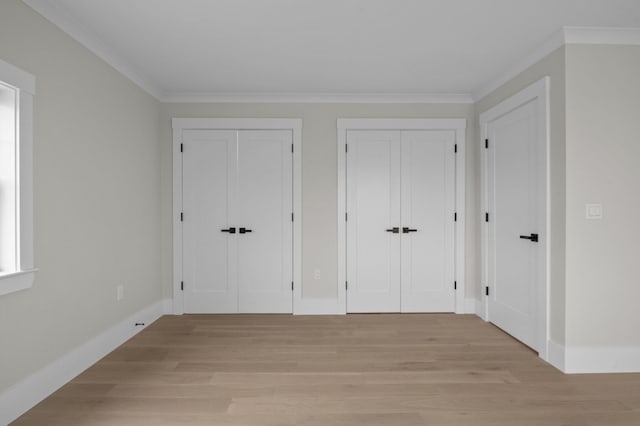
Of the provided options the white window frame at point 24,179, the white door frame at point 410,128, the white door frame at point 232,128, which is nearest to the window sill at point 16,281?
the white window frame at point 24,179

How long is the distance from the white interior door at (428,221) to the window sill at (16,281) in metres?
3.41

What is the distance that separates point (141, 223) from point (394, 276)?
2851 mm

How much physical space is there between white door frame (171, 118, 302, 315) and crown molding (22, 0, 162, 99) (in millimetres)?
646

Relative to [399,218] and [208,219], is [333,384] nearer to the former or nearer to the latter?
[399,218]

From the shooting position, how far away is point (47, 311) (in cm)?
231

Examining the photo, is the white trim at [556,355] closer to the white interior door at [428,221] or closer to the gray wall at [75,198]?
the white interior door at [428,221]

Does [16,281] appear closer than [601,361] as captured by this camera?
Yes

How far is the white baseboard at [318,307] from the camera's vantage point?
415 centimetres

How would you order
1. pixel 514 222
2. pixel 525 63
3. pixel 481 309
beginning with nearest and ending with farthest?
pixel 525 63 → pixel 514 222 → pixel 481 309

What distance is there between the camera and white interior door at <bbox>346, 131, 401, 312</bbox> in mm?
4164

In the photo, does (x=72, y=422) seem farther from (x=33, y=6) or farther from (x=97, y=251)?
(x=33, y=6)

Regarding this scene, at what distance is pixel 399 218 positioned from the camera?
4.17m

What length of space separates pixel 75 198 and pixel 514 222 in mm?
3744

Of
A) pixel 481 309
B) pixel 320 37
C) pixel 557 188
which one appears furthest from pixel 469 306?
pixel 320 37
